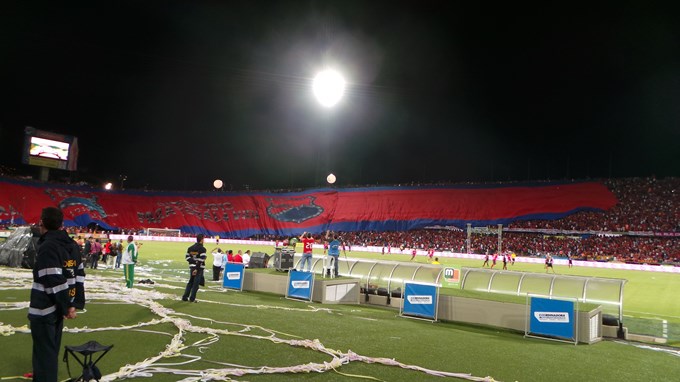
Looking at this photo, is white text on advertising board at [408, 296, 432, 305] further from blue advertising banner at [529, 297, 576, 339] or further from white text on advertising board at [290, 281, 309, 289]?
white text on advertising board at [290, 281, 309, 289]

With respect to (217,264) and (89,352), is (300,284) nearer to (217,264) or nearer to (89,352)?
(217,264)

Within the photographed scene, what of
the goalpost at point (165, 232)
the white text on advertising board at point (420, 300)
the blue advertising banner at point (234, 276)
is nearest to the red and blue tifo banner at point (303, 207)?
the goalpost at point (165, 232)

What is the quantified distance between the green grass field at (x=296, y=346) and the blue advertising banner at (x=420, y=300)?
592 mm

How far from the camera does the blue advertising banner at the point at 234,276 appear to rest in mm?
19312

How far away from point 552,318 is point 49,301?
1181 centimetres

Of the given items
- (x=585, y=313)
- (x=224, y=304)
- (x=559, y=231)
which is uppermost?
(x=559, y=231)

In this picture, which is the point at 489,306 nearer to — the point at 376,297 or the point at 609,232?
the point at 376,297

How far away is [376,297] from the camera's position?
1731 centimetres

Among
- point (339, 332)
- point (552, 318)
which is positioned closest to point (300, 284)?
point (339, 332)

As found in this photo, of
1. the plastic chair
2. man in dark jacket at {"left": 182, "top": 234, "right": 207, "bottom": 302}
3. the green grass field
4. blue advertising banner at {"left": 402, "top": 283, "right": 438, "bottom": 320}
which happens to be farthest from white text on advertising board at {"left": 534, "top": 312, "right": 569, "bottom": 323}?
the plastic chair

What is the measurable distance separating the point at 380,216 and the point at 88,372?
65.9 metres

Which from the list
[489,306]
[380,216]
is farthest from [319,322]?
[380,216]

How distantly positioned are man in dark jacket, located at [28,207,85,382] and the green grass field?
121cm

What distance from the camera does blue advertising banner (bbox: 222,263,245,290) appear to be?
63.4 ft
